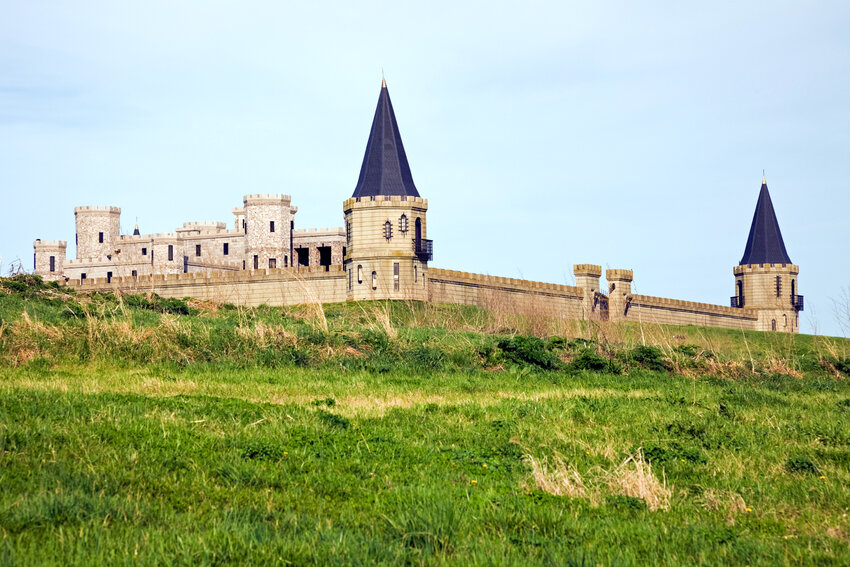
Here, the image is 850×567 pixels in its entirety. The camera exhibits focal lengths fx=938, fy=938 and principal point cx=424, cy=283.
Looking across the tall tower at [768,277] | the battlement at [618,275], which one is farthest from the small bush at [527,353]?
the tall tower at [768,277]

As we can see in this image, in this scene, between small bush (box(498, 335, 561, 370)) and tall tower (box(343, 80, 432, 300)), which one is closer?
small bush (box(498, 335, 561, 370))

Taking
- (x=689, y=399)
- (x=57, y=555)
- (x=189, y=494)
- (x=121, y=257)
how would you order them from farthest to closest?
(x=121, y=257), (x=689, y=399), (x=189, y=494), (x=57, y=555)

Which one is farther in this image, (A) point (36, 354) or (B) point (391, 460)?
(A) point (36, 354)

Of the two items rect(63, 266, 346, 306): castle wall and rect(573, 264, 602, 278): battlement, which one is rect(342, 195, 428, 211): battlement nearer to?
rect(63, 266, 346, 306): castle wall

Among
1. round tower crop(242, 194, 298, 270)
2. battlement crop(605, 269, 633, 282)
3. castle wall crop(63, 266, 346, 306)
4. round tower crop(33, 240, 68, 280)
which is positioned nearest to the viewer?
castle wall crop(63, 266, 346, 306)

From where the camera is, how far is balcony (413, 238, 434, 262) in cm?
5048

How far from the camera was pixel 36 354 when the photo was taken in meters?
15.0

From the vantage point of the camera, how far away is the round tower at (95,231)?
81.3m

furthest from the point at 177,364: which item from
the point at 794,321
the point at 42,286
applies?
the point at 794,321

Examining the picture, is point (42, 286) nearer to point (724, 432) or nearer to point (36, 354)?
point (36, 354)

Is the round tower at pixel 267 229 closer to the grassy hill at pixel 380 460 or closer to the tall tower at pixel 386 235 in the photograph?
the tall tower at pixel 386 235

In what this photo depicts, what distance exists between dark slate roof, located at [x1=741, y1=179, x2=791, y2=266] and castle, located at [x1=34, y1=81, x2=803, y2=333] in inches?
3.1

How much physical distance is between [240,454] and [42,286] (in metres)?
21.0

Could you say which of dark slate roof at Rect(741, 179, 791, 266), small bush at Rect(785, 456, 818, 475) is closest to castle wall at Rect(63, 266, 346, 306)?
dark slate roof at Rect(741, 179, 791, 266)
